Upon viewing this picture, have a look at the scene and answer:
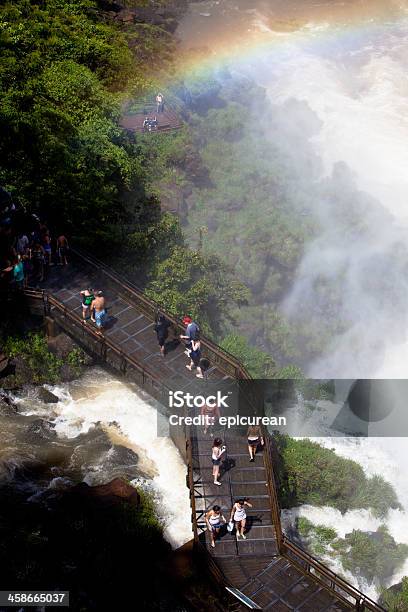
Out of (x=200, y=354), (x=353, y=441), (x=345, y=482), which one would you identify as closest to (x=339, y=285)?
(x=353, y=441)

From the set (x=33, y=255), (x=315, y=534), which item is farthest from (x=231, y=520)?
(x=33, y=255)

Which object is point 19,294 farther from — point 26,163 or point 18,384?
point 26,163

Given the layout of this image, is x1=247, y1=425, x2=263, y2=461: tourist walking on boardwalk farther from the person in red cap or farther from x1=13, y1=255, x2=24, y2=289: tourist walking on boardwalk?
x1=13, y1=255, x2=24, y2=289: tourist walking on boardwalk

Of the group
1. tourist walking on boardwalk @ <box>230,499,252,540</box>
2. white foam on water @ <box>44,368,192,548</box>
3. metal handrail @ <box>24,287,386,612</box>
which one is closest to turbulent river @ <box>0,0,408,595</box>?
white foam on water @ <box>44,368,192,548</box>

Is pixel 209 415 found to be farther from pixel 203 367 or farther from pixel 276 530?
pixel 276 530

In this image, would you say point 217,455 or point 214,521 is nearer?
point 214,521

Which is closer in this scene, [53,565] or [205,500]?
[53,565]
